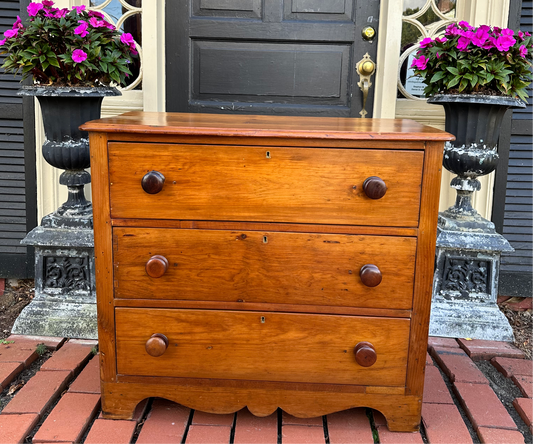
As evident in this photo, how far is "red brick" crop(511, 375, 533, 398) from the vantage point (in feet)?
6.31

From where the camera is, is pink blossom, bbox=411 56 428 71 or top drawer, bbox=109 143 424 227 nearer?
top drawer, bbox=109 143 424 227

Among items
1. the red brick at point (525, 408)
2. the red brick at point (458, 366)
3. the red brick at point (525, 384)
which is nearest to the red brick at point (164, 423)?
the red brick at point (458, 366)

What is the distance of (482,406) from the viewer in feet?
5.98

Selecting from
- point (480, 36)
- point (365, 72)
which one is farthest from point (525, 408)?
point (365, 72)

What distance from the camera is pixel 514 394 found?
1.95 metres

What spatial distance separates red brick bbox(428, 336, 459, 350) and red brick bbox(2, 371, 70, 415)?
165cm

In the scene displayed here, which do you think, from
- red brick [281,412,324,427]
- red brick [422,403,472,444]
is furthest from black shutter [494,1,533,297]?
red brick [281,412,324,427]

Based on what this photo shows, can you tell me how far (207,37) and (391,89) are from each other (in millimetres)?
1054

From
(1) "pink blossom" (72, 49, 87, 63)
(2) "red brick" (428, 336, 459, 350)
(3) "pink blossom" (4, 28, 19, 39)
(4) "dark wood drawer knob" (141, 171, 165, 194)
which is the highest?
(3) "pink blossom" (4, 28, 19, 39)

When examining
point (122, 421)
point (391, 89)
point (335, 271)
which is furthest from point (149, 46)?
point (122, 421)

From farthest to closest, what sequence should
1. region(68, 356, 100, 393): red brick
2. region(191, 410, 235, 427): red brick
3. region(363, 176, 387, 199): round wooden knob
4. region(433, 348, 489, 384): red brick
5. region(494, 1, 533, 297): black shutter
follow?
1. region(494, 1, 533, 297): black shutter
2. region(433, 348, 489, 384): red brick
3. region(68, 356, 100, 393): red brick
4. region(191, 410, 235, 427): red brick
5. region(363, 176, 387, 199): round wooden knob

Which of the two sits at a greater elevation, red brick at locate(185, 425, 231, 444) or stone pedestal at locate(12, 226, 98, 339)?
stone pedestal at locate(12, 226, 98, 339)

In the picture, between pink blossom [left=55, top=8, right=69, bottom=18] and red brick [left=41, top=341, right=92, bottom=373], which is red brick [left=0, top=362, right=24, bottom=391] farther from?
pink blossom [left=55, top=8, right=69, bottom=18]

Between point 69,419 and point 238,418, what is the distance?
0.60 m
